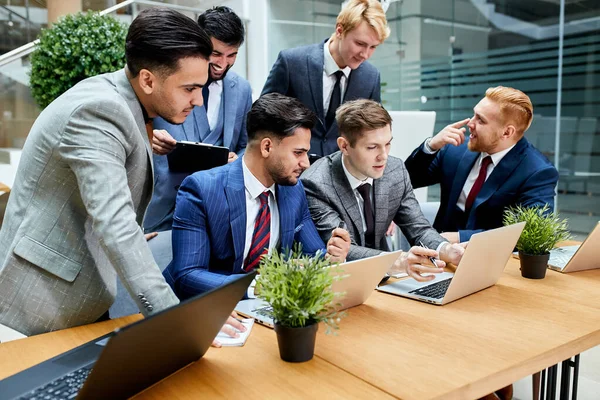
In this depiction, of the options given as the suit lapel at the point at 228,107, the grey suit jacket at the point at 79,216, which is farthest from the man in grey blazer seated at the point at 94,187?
the suit lapel at the point at 228,107

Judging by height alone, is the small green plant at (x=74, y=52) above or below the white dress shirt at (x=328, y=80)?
above

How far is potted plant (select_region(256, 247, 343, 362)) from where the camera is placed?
3.69 ft

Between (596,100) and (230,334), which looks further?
(596,100)

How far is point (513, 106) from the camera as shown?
253 cm

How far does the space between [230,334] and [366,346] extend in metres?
0.31

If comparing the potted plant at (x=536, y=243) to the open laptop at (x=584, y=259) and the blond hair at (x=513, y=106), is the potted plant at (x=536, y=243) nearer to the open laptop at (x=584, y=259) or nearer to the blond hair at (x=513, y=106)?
the open laptop at (x=584, y=259)

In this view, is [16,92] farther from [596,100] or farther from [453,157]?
[596,100]

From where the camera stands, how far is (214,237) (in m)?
1.81

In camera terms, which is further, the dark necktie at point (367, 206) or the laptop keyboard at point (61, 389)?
the dark necktie at point (367, 206)

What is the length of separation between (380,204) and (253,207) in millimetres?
614

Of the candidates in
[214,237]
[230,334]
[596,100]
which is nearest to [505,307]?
[230,334]

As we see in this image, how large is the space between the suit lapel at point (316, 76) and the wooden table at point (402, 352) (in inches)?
52.3

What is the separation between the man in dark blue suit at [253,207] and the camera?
177cm

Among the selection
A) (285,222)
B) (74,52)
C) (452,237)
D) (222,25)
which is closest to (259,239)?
(285,222)
